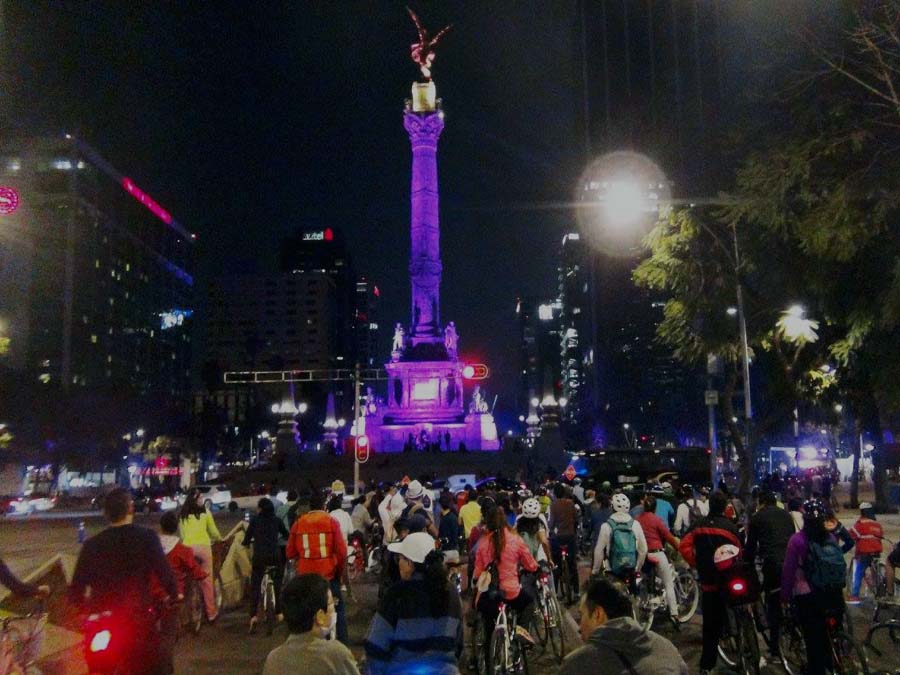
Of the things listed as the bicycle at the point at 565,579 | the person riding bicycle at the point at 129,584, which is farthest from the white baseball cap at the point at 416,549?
the bicycle at the point at 565,579

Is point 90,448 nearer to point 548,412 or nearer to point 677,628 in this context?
point 548,412

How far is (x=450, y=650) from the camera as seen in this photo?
4973 millimetres

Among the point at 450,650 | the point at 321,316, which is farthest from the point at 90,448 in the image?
the point at 321,316

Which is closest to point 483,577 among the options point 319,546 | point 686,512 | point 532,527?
point 319,546

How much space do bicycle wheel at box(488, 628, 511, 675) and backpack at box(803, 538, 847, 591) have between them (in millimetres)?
3021

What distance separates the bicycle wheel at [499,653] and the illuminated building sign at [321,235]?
631ft

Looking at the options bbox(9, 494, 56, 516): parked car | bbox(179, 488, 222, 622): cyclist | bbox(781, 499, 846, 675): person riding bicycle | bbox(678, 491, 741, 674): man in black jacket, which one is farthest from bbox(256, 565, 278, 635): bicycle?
bbox(9, 494, 56, 516): parked car

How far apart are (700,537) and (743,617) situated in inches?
35.8

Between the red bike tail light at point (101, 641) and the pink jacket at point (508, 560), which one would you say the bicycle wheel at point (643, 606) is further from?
the red bike tail light at point (101, 641)

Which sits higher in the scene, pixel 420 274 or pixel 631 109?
pixel 631 109

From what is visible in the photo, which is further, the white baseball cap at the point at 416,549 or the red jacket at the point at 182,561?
the red jacket at the point at 182,561

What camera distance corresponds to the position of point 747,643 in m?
8.56

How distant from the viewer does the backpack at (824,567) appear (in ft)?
26.4

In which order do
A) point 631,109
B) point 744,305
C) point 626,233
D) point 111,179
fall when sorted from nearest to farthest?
point 744,305, point 626,233, point 631,109, point 111,179
